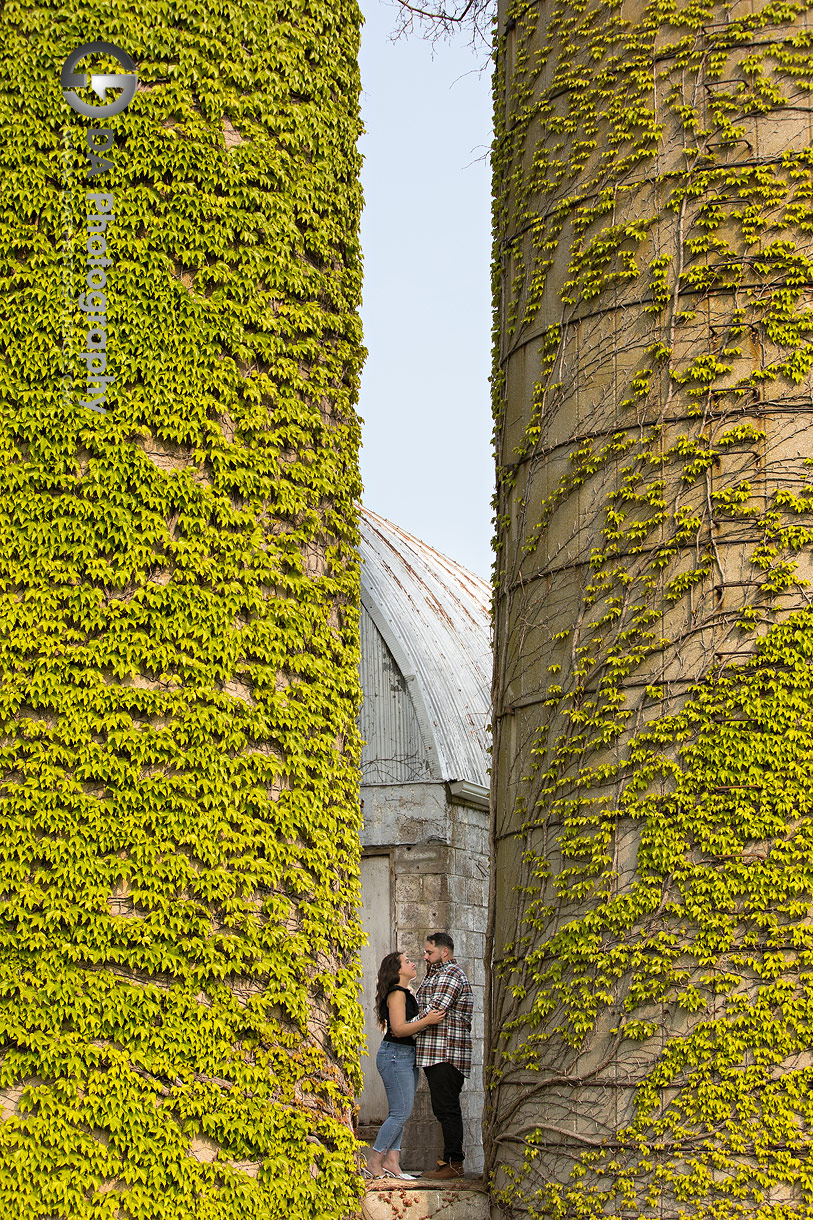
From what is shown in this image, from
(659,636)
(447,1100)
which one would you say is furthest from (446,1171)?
(659,636)

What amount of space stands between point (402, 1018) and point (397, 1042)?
0.18m

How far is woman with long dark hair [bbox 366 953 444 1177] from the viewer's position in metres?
8.43

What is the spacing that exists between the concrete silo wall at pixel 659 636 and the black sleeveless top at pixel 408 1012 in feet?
3.54

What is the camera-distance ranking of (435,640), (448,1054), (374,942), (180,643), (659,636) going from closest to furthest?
1. (180,643)
2. (659,636)
3. (448,1054)
4. (374,942)
5. (435,640)

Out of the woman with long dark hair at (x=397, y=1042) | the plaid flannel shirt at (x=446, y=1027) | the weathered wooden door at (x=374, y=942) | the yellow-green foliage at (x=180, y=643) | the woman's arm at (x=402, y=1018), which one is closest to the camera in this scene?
the yellow-green foliage at (x=180, y=643)

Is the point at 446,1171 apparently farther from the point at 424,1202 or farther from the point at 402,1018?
the point at 402,1018

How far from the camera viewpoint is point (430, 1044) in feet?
28.4

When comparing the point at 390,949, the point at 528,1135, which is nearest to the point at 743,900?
the point at 528,1135

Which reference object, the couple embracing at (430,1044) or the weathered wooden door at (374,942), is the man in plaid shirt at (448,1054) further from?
the weathered wooden door at (374,942)

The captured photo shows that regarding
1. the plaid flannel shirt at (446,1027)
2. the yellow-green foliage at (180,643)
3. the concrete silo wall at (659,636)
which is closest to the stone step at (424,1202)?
the concrete silo wall at (659,636)

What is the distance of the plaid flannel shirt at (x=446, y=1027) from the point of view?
28.3 feet

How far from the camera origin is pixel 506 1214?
726cm

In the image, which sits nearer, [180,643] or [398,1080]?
[180,643]

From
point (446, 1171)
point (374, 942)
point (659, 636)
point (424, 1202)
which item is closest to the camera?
point (659, 636)
